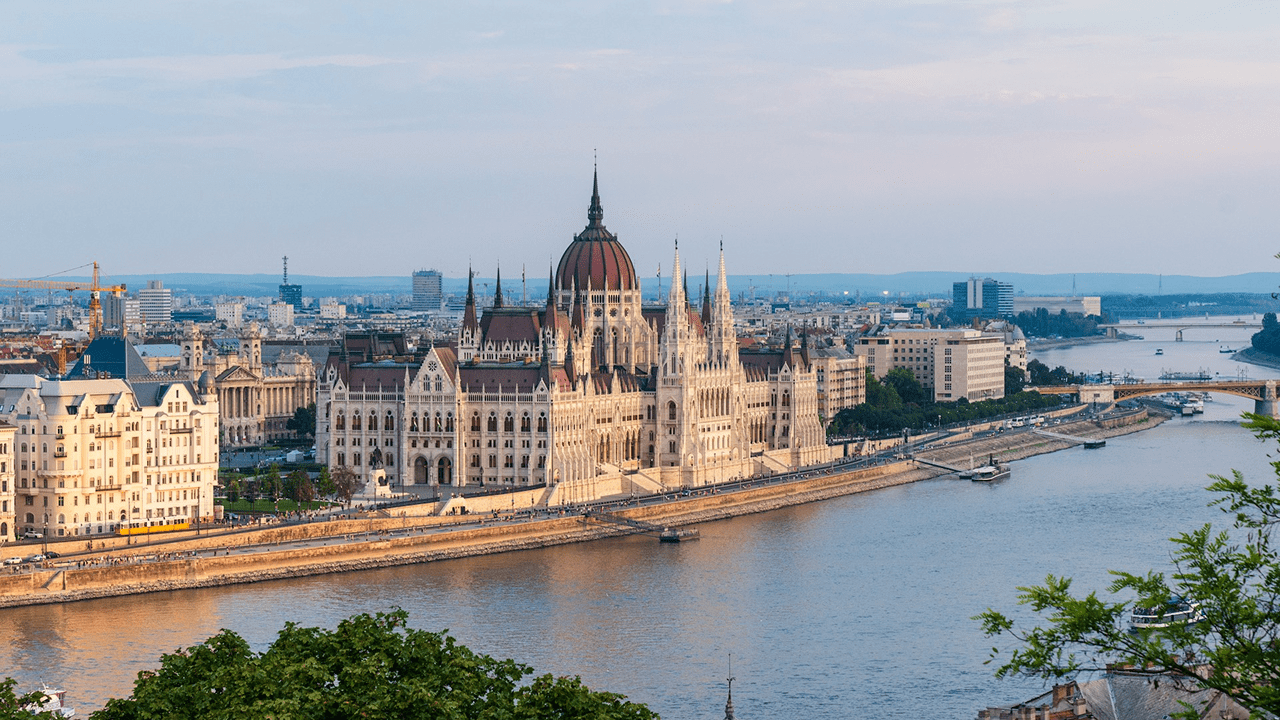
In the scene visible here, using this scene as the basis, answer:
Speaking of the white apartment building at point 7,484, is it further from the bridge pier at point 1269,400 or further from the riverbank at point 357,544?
the bridge pier at point 1269,400

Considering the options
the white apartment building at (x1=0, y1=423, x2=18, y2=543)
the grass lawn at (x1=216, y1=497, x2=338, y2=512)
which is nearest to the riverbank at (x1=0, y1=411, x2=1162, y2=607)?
the grass lawn at (x1=216, y1=497, x2=338, y2=512)

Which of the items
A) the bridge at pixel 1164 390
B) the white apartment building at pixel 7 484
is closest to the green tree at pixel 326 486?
the white apartment building at pixel 7 484

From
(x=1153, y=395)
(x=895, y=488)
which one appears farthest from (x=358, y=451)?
(x=1153, y=395)

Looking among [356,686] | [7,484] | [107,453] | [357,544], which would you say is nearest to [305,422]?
[107,453]

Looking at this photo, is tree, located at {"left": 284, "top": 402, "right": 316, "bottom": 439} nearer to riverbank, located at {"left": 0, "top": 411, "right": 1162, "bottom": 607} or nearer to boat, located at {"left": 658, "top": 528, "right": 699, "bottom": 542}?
riverbank, located at {"left": 0, "top": 411, "right": 1162, "bottom": 607}

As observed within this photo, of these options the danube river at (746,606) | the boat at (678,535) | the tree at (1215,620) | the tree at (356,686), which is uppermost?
the tree at (1215,620)

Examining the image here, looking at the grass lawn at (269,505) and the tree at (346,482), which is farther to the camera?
the tree at (346,482)
